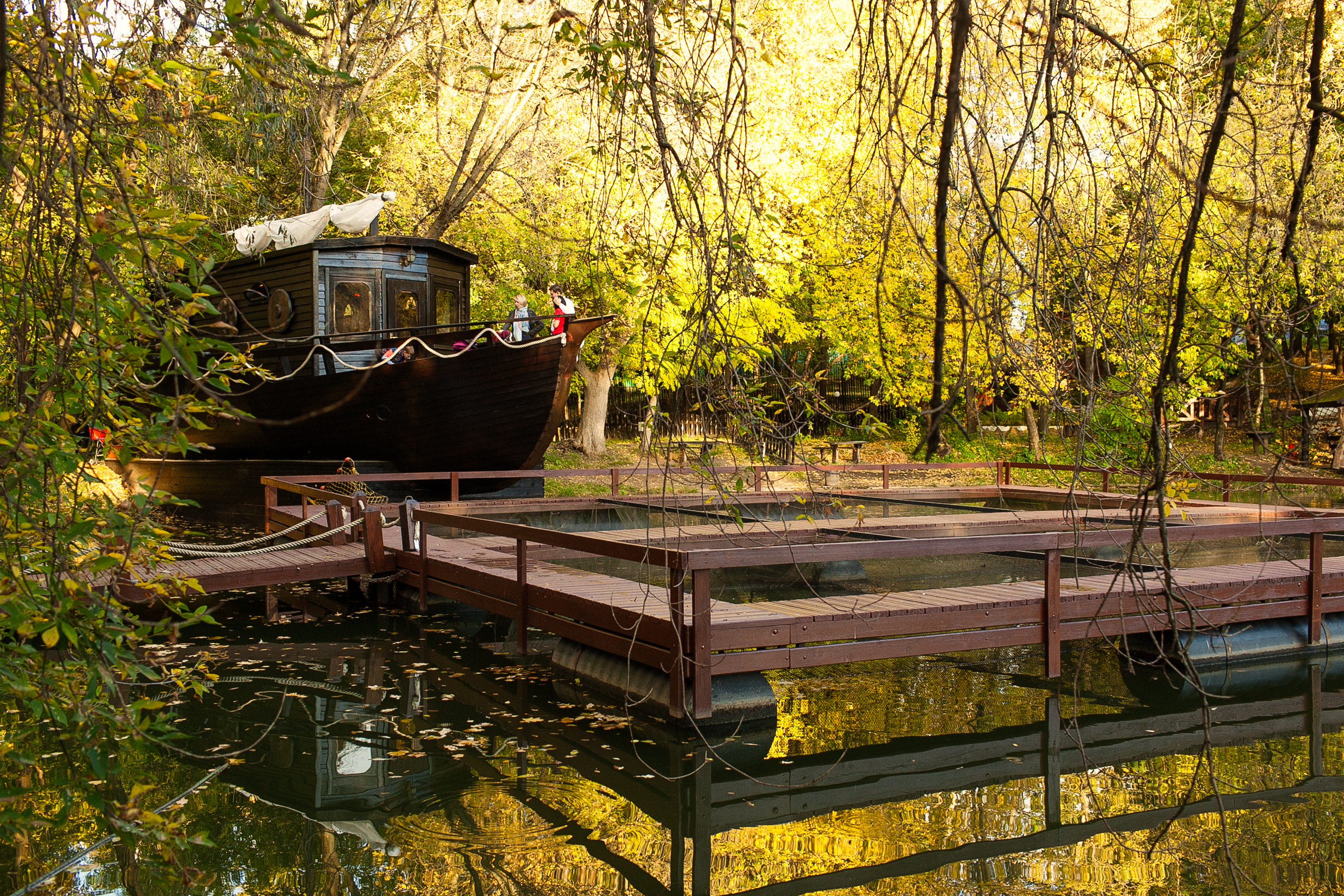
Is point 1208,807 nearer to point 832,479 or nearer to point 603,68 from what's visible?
point 603,68

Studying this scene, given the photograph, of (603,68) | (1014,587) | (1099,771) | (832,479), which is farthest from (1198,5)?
(832,479)

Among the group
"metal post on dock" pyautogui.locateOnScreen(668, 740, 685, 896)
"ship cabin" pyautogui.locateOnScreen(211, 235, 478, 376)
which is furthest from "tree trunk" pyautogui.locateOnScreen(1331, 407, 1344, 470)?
"metal post on dock" pyautogui.locateOnScreen(668, 740, 685, 896)

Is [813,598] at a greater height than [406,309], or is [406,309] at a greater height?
[406,309]

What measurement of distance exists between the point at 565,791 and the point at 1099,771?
2.87 metres

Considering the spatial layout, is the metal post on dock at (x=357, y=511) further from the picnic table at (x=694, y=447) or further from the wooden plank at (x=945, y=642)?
the picnic table at (x=694, y=447)

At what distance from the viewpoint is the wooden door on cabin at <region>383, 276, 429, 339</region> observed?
16.3 metres

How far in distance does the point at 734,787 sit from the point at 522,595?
115 inches

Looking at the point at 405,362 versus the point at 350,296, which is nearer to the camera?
the point at 405,362

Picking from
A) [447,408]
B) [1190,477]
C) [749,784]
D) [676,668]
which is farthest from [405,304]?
[1190,477]

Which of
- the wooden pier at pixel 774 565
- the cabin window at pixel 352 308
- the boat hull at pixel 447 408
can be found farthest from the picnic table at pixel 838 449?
the wooden pier at pixel 774 565

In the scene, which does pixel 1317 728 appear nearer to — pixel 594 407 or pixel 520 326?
pixel 520 326

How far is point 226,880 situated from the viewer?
14.3 ft

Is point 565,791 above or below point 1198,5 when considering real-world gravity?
below

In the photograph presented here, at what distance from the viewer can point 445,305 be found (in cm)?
1712
